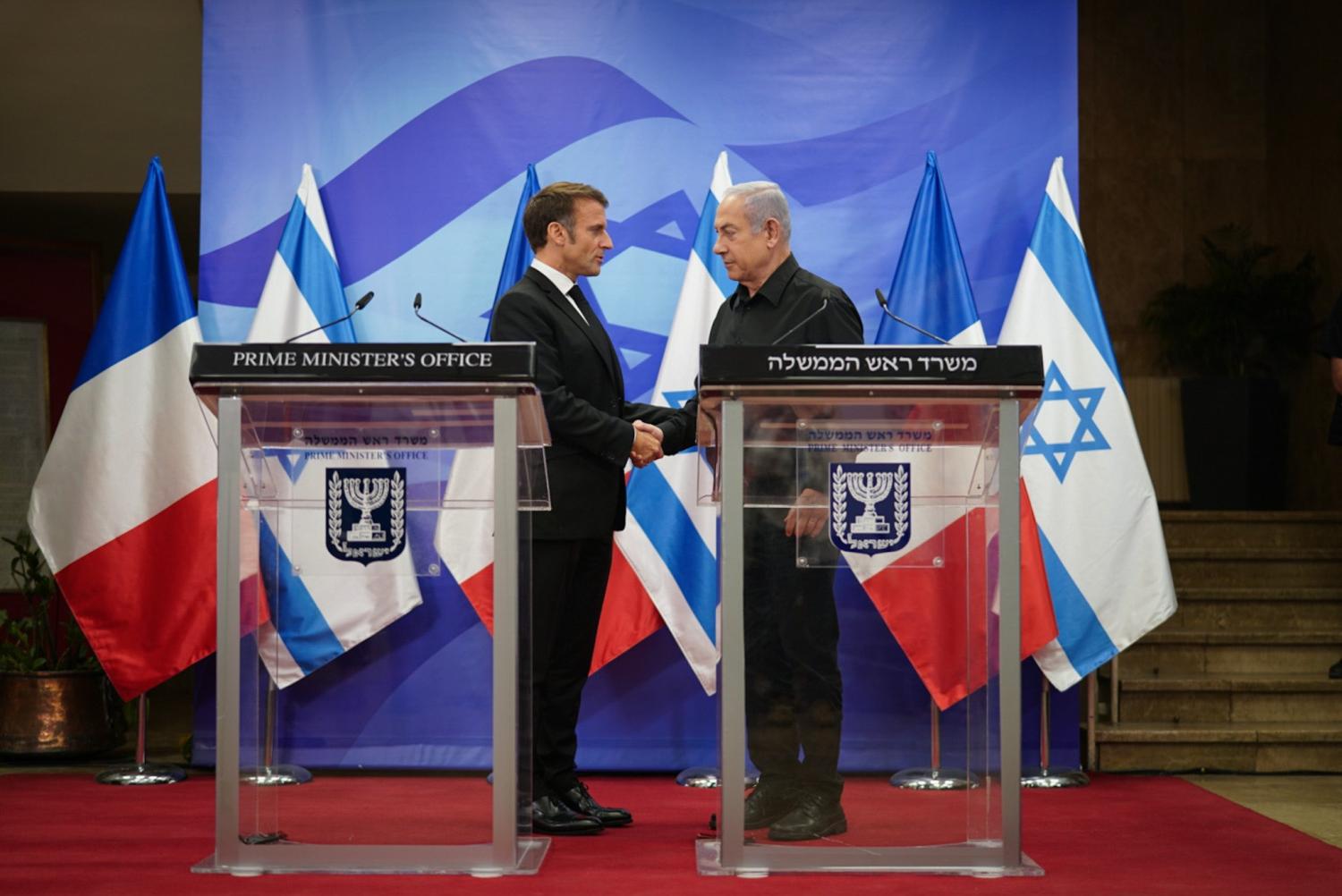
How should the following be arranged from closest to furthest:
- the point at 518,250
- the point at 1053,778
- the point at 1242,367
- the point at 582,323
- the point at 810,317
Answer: the point at 810,317 → the point at 582,323 → the point at 1053,778 → the point at 518,250 → the point at 1242,367

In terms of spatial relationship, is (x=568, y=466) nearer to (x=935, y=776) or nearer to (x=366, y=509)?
(x=366, y=509)

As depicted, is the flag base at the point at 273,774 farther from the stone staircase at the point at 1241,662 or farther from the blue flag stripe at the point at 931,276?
the stone staircase at the point at 1241,662

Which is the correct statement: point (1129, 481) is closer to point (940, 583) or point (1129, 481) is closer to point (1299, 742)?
point (1299, 742)

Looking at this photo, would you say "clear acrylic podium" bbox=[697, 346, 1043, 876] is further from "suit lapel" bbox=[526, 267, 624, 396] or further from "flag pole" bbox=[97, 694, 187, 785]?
"flag pole" bbox=[97, 694, 187, 785]

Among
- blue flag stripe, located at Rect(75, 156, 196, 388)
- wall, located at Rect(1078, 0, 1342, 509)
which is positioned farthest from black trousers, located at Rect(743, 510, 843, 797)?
wall, located at Rect(1078, 0, 1342, 509)

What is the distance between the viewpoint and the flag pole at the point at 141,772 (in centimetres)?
461

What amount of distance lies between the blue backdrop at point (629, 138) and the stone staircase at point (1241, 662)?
1.48 ft

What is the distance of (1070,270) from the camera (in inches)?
190

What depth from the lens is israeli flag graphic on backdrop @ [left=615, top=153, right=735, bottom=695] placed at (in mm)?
4801

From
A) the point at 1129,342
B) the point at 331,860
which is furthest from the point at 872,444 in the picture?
the point at 1129,342

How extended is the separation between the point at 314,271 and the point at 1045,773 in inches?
113

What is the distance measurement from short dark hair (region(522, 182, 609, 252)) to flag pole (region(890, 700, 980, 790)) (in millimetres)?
1645

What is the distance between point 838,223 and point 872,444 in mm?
2102

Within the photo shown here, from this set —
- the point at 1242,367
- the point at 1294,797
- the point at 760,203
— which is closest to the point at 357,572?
the point at 760,203
